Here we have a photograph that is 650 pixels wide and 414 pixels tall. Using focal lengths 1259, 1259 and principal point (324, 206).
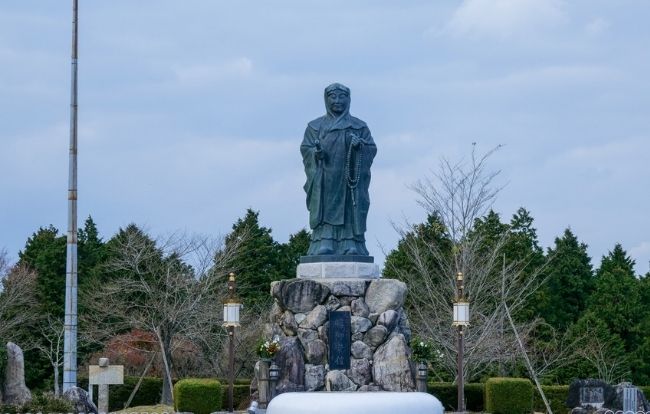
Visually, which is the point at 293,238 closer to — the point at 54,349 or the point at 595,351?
the point at 54,349

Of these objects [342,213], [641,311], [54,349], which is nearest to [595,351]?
[641,311]

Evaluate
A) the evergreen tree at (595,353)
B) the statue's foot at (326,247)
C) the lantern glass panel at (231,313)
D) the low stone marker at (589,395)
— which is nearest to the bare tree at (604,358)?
the evergreen tree at (595,353)

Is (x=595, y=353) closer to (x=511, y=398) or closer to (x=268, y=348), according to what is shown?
(x=511, y=398)

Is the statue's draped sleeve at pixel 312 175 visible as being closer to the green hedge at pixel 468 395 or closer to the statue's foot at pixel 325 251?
the statue's foot at pixel 325 251

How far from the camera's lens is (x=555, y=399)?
28.7 meters

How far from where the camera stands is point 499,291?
32.5 metres

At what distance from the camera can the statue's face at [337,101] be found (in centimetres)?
2428

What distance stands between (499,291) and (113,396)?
10.2m

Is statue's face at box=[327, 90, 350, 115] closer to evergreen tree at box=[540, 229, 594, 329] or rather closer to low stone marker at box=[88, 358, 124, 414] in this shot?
low stone marker at box=[88, 358, 124, 414]

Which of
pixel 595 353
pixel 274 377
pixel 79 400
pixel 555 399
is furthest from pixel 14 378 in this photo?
pixel 595 353

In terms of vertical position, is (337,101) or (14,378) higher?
(337,101)

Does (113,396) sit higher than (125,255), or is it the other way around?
(125,255)

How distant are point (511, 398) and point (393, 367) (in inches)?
146

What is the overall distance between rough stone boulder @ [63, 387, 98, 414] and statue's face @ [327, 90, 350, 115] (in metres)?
7.40
